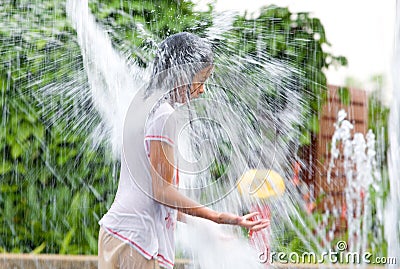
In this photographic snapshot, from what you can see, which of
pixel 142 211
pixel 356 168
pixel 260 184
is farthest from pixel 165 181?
pixel 356 168

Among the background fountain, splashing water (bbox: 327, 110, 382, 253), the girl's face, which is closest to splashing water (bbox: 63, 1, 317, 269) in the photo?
the background fountain

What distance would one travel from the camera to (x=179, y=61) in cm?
215

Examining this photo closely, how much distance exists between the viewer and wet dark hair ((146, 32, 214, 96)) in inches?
83.4

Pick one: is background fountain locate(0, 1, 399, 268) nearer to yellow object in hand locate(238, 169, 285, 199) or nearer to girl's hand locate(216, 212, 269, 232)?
yellow object in hand locate(238, 169, 285, 199)

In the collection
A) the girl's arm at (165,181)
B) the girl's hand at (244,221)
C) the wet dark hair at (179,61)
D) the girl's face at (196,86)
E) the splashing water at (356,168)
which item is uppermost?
the wet dark hair at (179,61)

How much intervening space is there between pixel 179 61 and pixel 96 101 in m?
1.23

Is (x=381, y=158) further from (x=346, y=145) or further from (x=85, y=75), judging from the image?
(x=85, y=75)

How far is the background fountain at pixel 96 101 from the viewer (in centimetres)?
332

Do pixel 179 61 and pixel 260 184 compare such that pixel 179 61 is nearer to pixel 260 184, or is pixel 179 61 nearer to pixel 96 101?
pixel 260 184

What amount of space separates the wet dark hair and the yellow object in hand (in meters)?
0.82

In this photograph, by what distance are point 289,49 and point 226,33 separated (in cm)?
34

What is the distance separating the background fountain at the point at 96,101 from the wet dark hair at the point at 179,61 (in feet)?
3.41

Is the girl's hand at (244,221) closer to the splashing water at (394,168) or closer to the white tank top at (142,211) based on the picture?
the white tank top at (142,211)

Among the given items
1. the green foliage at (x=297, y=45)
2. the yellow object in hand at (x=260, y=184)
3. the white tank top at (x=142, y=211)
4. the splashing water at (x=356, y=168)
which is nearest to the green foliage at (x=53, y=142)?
the green foliage at (x=297, y=45)
